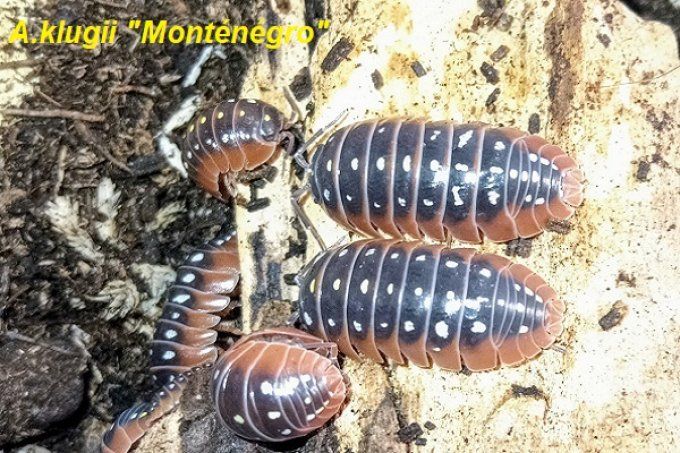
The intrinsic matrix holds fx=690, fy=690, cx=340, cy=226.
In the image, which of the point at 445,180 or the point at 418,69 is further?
the point at 418,69

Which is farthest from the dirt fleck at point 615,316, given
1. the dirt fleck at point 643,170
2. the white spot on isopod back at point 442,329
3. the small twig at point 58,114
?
the small twig at point 58,114

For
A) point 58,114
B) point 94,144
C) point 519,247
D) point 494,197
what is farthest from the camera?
point 94,144

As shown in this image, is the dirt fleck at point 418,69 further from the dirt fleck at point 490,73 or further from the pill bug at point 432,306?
the pill bug at point 432,306

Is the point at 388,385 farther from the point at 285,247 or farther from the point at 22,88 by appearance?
the point at 22,88

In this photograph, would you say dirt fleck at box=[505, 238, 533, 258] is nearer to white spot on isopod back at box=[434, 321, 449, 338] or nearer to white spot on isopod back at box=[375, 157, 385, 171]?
white spot on isopod back at box=[434, 321, 449, 338]

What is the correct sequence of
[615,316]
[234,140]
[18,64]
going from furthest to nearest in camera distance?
[234,140] → [18,64] → [615,316]

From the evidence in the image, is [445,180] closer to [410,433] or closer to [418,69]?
[418,69]

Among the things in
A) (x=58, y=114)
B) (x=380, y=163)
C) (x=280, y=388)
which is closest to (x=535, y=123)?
(x=380, y=163)

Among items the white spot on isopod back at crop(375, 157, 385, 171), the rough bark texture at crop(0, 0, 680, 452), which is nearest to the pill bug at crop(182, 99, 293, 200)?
the rough bark texture at crop(0, 0, 680, 452)

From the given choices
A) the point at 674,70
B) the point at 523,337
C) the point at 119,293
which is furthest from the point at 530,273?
the point at 119,293
